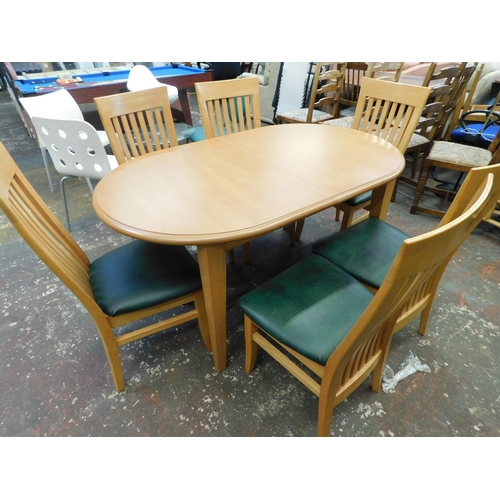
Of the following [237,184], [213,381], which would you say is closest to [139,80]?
[237,184]

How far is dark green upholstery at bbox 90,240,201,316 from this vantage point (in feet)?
3.84

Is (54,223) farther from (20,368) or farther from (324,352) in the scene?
(324,352)

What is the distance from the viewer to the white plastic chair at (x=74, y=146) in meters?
1.78

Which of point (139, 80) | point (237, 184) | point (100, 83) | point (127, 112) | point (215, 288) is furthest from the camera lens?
point (100, 83)

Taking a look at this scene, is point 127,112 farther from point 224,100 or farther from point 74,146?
point 224,100

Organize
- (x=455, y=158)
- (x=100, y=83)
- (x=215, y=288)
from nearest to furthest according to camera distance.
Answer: (x=215, y=288) → (x=455, y=158) → (x=100, y=83)

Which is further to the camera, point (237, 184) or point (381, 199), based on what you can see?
point (381, 199)

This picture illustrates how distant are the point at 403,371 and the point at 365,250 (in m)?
0.64

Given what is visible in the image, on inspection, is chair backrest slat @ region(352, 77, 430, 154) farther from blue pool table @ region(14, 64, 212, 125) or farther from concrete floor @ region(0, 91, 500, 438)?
blue pool table @ region(14, 64, 212, 125)

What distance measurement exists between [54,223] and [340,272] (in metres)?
1.20

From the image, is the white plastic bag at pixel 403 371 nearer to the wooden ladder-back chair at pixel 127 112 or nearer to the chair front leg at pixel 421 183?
the chair front leg at pixel 421 183

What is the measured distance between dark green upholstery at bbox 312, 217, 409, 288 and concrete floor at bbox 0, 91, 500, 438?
0.54m

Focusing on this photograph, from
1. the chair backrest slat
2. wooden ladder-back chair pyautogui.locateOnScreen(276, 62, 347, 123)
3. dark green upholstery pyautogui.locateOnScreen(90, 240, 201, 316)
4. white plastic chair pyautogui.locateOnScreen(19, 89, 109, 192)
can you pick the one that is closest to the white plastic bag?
dark green upholstery pyautogui.locateOnScreen(90, 240, 201, 316)

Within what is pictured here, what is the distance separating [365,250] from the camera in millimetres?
1380
